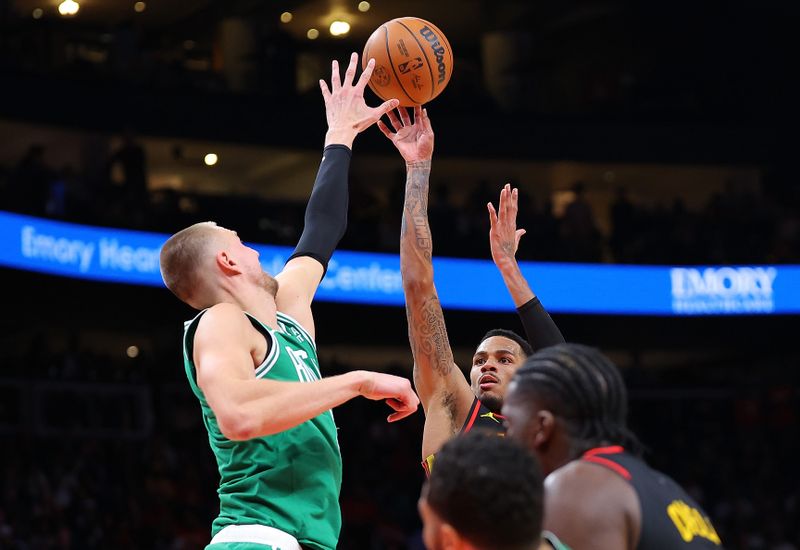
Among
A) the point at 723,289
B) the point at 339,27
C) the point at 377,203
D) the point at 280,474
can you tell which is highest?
the point at 339,27

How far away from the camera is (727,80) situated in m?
20.5

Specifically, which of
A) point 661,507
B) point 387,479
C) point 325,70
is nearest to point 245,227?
point 387,479

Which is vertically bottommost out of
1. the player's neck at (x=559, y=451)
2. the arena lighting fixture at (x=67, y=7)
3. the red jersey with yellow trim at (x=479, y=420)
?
the red jersey with yellow trim at (x=479, y=420)

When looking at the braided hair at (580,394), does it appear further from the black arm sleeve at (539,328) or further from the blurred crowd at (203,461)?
the blurred crowd at (203,461)

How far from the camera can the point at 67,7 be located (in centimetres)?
1830

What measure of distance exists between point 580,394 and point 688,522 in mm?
331

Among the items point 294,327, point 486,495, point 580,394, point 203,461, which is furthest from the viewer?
point 203,461

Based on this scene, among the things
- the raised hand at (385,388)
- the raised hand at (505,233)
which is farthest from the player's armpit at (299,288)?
the raised hand at (505,233)

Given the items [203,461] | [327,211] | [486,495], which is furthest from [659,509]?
[203,461]

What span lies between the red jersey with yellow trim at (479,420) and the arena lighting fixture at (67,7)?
15202mm

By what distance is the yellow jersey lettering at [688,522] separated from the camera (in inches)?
95.6

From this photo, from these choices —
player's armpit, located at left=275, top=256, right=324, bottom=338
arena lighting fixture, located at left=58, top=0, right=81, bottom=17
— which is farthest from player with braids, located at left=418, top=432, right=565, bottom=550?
arena lighting fixture, located at left=58, top=0, right=81, bottom=17

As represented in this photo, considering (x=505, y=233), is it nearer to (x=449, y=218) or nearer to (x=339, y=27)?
(x=449, y=218)

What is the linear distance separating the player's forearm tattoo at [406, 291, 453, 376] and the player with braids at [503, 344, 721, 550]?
6.97 feet
